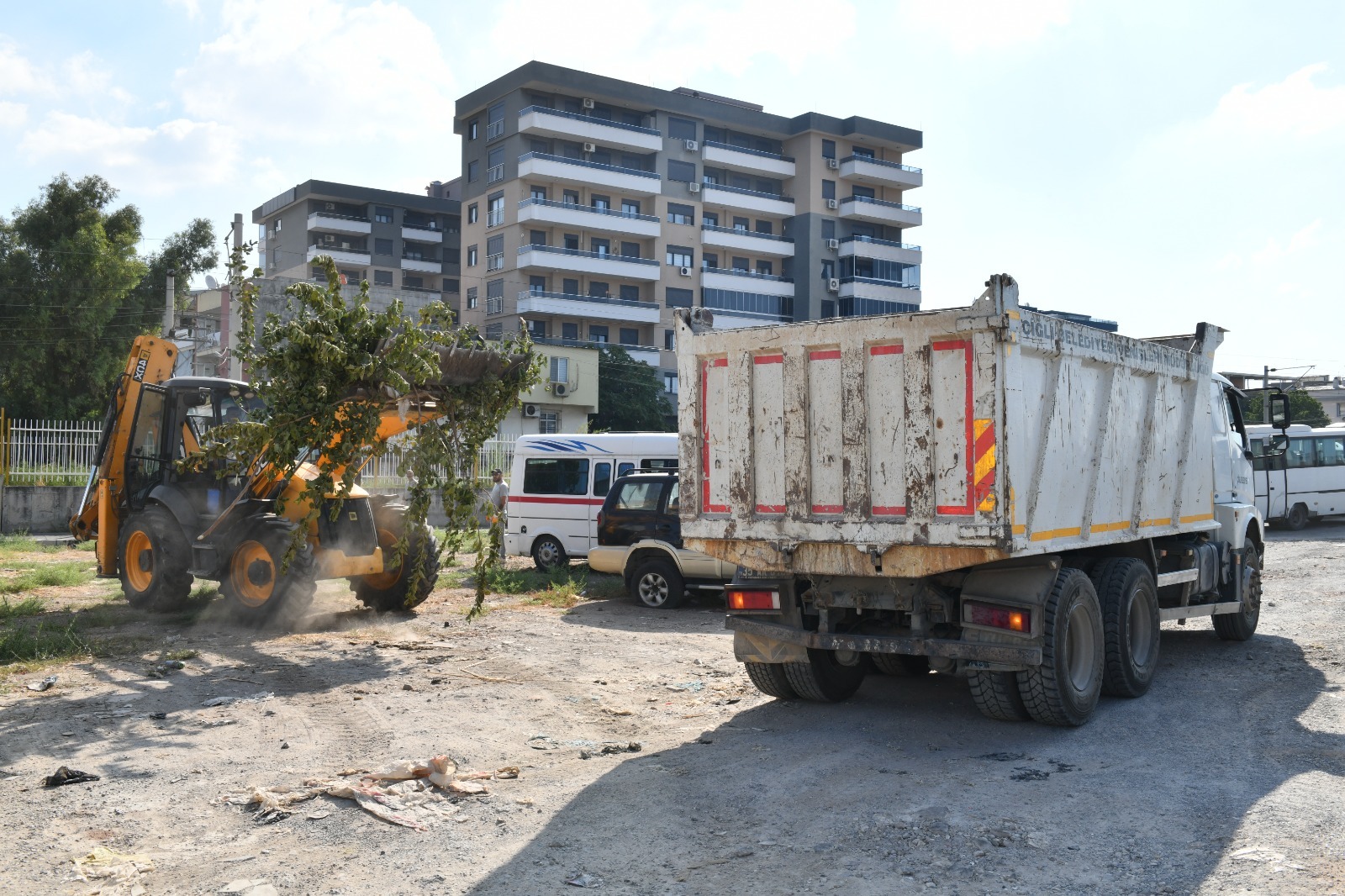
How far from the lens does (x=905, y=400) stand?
694 centimetres

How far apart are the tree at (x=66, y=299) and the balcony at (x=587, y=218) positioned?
2490 cm

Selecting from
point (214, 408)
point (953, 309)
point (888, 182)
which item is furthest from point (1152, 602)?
point (888, 182)

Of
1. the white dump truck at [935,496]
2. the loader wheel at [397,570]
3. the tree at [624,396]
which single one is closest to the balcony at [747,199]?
the tree at [624,396]

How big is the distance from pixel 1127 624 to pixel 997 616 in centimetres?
186

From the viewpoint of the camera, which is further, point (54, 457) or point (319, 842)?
point (54, 457)

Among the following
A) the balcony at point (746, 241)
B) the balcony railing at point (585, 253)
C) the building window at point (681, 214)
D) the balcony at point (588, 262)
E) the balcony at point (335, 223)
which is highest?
the balcony at point (335, 223)

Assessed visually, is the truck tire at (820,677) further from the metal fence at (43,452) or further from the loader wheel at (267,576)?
the metal fence at (43,452)

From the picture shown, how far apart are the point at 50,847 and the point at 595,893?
2781 mm

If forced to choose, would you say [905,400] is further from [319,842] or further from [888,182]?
[888,182]

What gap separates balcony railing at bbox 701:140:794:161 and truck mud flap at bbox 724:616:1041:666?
2449 inches

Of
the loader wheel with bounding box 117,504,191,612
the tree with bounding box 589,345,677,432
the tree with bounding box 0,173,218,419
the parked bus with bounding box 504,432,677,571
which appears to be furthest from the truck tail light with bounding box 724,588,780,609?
the tree with bounding box 589,345,677,432

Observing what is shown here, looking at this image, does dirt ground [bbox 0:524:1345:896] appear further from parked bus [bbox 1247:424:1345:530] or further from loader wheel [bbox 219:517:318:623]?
parked bus [bbox 1247:424:1345:530]

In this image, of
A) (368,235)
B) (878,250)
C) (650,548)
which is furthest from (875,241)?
(650,548)

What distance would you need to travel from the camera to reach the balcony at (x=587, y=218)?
2357 inches
